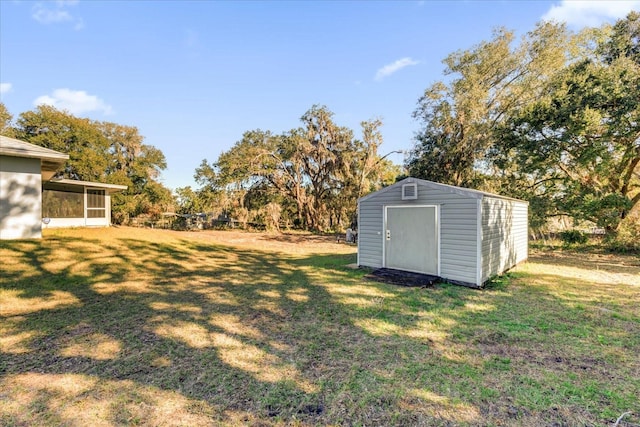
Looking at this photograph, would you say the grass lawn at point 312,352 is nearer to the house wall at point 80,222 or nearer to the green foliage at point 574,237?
the green foliage at point 574,237

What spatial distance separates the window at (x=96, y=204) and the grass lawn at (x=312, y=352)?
8345mm

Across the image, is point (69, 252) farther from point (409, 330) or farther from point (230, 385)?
point (409, 330)

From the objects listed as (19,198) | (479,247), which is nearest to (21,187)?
(19,198)

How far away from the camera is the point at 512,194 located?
12.2m

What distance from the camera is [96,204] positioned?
13.9 m

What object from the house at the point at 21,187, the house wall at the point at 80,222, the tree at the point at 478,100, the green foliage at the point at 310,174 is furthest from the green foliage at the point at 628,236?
the house wall at the point at 80,222

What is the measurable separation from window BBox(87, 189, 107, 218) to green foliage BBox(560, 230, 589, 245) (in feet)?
71.1

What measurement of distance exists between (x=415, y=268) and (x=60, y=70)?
54.7ft

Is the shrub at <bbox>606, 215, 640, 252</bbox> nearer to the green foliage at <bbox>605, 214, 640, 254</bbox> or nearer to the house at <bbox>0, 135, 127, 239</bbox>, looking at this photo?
the green foliage at <bbox>605, 214, 640, 254</bbox>

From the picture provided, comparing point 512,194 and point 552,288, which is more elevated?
point 512,194

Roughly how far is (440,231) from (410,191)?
1131 millimetres

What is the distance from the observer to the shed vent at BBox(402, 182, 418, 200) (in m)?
6.55

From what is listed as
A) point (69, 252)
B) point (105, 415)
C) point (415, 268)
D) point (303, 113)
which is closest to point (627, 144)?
point (415, 268)

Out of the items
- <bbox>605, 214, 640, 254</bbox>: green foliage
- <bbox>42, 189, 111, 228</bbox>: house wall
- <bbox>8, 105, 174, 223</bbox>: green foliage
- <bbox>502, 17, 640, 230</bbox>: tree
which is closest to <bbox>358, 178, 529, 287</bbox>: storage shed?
<bbox>502, 17, 640, 230</bbox>: tree
